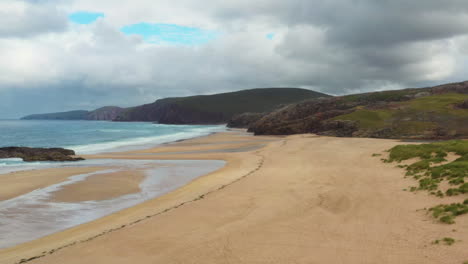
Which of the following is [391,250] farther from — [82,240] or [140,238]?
[82,240]

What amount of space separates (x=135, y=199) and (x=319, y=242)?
1275cm

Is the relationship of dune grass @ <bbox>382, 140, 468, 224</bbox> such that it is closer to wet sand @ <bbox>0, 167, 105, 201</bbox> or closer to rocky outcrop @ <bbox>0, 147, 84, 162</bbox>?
wet sand @ <bbox>0, 167, 105, 201</bbox>

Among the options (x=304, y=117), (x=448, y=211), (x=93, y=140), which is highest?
(x=304, y=117)

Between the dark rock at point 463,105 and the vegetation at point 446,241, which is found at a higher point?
the dark rock at point 463,105

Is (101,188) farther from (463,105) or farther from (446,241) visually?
(463,105)

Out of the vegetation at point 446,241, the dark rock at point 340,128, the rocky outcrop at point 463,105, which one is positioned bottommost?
the vegetation at point 446,241

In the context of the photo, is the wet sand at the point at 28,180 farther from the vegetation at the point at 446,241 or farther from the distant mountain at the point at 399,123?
the distant mountain at the point at 399,123

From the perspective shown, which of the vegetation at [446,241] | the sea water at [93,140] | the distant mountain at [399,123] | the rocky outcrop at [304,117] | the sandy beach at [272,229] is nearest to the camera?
the vegetation at [446,241]

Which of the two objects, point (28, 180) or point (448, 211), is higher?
point (448, 211)

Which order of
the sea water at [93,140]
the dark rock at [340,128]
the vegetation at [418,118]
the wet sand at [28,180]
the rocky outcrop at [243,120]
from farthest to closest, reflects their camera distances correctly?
1. the rocky outcrop at [243,120]
2. the dark rock at [340,128]
3. the sea water at [93,140]
4. the vegetation at [418,118]
5. the wet sand at [28,180]

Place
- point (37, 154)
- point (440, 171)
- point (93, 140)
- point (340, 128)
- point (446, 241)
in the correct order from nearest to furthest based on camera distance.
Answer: point (446, 241), point (440, 171), point (37, 154), point (340, 128), point (93, 140)

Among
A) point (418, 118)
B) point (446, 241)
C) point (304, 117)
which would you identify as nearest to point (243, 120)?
point (304, 117)

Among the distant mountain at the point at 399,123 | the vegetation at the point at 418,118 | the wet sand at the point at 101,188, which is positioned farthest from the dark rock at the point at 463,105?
the wet sand at the point at 101,188

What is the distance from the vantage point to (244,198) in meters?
16.7
